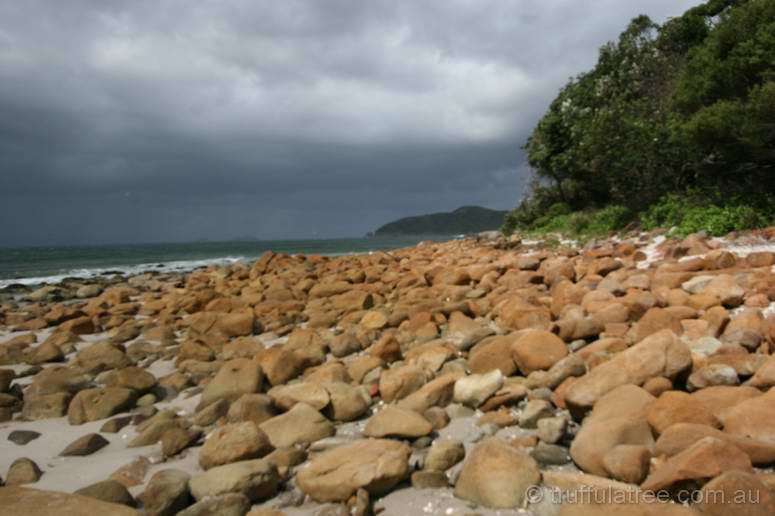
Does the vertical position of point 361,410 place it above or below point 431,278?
below

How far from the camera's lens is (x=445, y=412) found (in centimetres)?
370

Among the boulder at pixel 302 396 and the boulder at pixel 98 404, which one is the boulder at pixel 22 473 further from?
Answer: the boulder at pixel 302 396

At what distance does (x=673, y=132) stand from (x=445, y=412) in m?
11.1

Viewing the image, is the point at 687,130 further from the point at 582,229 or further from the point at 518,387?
the point at 518,387

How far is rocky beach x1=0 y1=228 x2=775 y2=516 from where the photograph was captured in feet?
8.49

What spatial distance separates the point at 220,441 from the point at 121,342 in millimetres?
5200

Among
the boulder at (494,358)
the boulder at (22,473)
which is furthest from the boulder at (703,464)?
the boulder at (22,473)

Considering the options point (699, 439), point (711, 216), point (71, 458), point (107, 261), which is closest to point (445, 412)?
point (699, 439)

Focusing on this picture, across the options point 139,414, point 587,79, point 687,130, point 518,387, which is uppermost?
point 587,79

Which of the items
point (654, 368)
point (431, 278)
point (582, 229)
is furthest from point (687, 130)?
point (654, 368)

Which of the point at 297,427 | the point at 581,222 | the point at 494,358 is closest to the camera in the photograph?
the point at 297,427

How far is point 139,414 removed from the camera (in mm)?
4445

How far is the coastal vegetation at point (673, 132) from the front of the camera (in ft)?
31.7

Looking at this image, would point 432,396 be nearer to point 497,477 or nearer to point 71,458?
point 497,477
